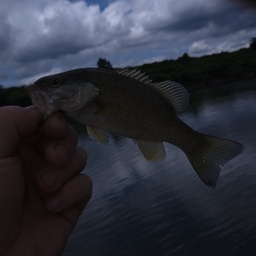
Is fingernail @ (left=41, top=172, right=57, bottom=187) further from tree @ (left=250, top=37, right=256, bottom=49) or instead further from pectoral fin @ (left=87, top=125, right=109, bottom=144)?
tree @ (left=250, top=37, right=256, bottom=49)

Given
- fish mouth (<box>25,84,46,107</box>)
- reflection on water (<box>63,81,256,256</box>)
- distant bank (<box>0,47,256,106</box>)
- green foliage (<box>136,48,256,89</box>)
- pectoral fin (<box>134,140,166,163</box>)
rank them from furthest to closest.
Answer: green foliage (<box>136,48,256,89</box>) < distant bank (<box>0,47,256,106</box>) < reflection on water (<box>63,81,256,256</box>) < pectoral fin (<box>134,140,166,163</box>) < fish mouth (<box>25,84,46,107</box>)

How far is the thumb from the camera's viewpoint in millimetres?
2623

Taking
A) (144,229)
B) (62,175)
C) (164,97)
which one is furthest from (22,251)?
(144,229)

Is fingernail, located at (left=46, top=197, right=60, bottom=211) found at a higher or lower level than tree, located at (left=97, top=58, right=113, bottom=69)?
lower

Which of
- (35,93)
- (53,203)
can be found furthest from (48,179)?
(35,93)

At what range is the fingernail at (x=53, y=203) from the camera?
2.96 meters

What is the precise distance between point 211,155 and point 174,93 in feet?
2.32

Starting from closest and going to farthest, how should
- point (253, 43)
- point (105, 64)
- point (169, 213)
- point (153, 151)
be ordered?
point (153, 151), point (169, 213), point (105, 64), point (253, 43)

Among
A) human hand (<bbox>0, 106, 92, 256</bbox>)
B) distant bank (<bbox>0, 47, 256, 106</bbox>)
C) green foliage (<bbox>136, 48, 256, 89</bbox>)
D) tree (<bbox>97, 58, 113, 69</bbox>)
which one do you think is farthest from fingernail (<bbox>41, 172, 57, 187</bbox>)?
green foliage (<bbox>136, 48, 256, 89</bbox>)

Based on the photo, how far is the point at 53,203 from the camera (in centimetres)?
→ 296

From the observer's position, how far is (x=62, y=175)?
9.86 feet

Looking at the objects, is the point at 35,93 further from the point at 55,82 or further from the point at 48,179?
the point at 48,179

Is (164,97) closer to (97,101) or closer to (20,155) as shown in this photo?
(97,101)

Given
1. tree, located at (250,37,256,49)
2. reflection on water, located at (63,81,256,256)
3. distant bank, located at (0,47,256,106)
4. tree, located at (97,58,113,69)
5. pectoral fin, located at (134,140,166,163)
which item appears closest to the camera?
pectoral fin, located at (134,140,166,163)
